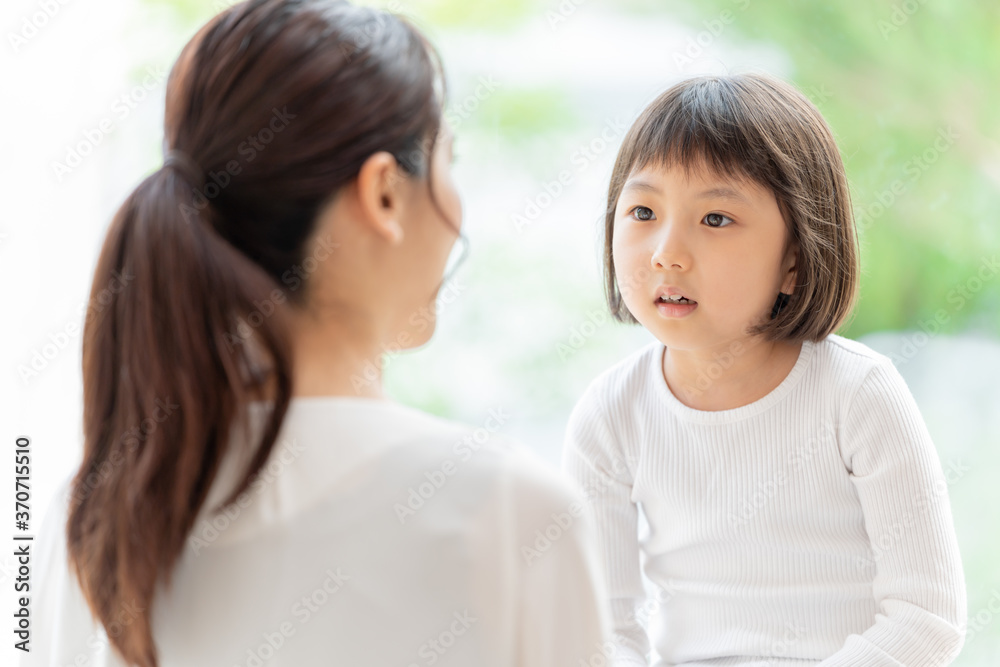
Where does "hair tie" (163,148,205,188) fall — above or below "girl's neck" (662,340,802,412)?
above

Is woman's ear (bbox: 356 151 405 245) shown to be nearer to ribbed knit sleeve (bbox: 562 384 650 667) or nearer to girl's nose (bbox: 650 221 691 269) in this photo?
girl's nose (bbox: 650 221 691 269)

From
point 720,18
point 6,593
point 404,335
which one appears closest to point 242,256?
point 404,335

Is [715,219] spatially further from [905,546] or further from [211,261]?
[211,261]

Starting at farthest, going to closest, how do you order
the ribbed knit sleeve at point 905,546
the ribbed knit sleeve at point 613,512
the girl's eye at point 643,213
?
the ribbed knit sleeve at point 613,512, the girl's eye at point 643,213, the ribbed knit sleeve at point 905,546

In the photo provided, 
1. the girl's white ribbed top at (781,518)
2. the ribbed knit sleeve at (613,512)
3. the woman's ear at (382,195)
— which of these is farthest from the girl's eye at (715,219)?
the woman's ear at (382,195)

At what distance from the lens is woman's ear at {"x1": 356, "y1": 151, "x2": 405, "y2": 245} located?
2.38 ft

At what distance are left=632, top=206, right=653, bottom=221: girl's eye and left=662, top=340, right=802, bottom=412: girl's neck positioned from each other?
8.0 inches

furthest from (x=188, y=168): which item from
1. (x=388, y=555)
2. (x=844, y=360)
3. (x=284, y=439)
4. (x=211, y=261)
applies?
(x=844, y=360)

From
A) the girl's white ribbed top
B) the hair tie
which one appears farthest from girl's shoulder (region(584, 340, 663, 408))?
the hair tie

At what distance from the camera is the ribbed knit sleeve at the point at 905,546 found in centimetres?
108

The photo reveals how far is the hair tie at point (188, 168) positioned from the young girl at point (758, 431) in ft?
1.94

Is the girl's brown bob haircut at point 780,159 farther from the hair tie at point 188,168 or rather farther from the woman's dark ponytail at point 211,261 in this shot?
the hair tie at point 188,168

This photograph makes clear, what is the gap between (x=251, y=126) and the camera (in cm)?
71

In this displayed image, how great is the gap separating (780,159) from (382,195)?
1.97 feet
